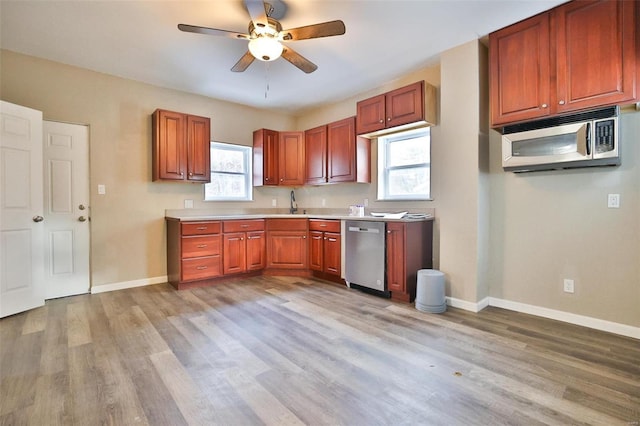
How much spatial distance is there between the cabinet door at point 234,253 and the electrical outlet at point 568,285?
372 centimetres

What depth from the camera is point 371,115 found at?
12.9 feet

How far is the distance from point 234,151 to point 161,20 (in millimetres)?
2415

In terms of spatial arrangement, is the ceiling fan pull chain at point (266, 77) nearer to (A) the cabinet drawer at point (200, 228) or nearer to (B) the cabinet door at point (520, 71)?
(A) the cabinet drawer at point (200, 228)

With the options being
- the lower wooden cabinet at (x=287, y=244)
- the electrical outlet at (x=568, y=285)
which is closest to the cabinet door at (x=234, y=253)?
the lower wooden cabinet at (x=287, y=244)

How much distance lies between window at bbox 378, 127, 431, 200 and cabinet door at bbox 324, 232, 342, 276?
0.88 m

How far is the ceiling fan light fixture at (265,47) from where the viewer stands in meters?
2.49

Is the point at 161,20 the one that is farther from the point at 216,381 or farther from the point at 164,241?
the point at 216,381

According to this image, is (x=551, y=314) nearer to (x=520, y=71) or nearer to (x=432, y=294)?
(x=432, y=294)

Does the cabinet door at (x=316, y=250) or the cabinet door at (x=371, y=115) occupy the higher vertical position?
the cabinet door at (x=371, y=115)

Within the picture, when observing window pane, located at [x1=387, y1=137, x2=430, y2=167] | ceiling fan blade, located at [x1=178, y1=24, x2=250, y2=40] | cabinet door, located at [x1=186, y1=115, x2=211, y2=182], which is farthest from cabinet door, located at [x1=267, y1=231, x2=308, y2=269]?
ceiling fan blade, located at [x1=178, y1=24, x2=250, y2=40]

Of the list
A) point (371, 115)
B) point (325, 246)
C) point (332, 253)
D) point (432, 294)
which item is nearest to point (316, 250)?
point (325, 246)

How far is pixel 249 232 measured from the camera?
14.5 feet

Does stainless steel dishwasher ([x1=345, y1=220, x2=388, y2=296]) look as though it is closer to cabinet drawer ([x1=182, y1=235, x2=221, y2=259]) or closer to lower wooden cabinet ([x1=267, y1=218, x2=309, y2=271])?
lower wooden cabinet ([x1=267, y1=218, x2=309, y2=271])

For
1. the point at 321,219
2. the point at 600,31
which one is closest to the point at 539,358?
the point at 600,31
